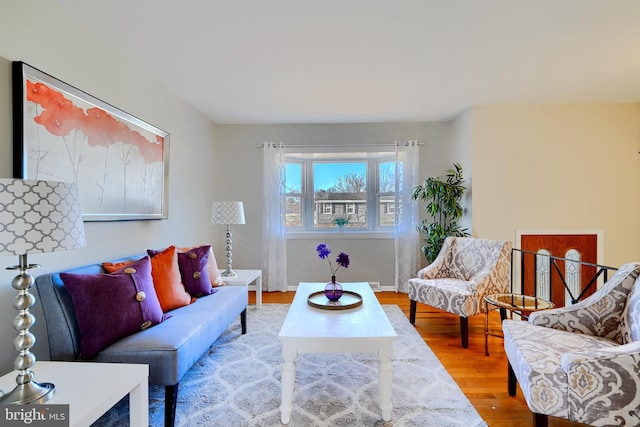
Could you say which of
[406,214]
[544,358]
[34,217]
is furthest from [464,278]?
[34,217]

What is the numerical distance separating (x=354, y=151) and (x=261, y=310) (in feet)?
8.21

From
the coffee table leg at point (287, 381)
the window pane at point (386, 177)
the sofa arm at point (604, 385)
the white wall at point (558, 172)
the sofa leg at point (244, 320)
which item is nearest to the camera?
the sofa arm at point (604, 385)

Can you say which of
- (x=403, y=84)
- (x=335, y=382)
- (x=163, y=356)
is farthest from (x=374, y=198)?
(x=163, y=356)

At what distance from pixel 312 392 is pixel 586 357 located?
→ 1478mm

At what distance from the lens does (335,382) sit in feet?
6.86

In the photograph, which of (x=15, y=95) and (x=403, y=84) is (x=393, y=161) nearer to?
(x=403, y=84)

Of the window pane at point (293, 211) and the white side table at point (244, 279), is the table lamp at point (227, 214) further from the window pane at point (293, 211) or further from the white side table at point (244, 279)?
the window pane at point (293, 211)

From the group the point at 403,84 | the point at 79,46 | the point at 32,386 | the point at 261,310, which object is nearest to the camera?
the point at 32,386

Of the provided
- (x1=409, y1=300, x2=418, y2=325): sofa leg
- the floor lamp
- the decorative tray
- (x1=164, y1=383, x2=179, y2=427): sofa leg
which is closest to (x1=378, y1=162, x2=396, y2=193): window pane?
(x1=409, y1=300, x2=418, y2=325): sofa leg

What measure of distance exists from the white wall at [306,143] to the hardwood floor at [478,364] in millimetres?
708

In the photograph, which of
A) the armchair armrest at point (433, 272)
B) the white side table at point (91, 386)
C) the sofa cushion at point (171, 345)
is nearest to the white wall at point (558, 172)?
the armchair armrest at point (433, 272)

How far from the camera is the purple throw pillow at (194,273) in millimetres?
2500

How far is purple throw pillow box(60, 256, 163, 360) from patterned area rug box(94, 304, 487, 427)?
0.52 meters

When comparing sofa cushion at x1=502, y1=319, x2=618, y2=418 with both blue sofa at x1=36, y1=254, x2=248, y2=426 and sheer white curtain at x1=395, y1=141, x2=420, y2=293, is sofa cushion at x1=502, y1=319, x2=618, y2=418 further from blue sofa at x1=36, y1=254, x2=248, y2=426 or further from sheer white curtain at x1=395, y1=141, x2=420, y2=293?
sheer white curtain at x1=395, y1=141, x2=420, y2=293
